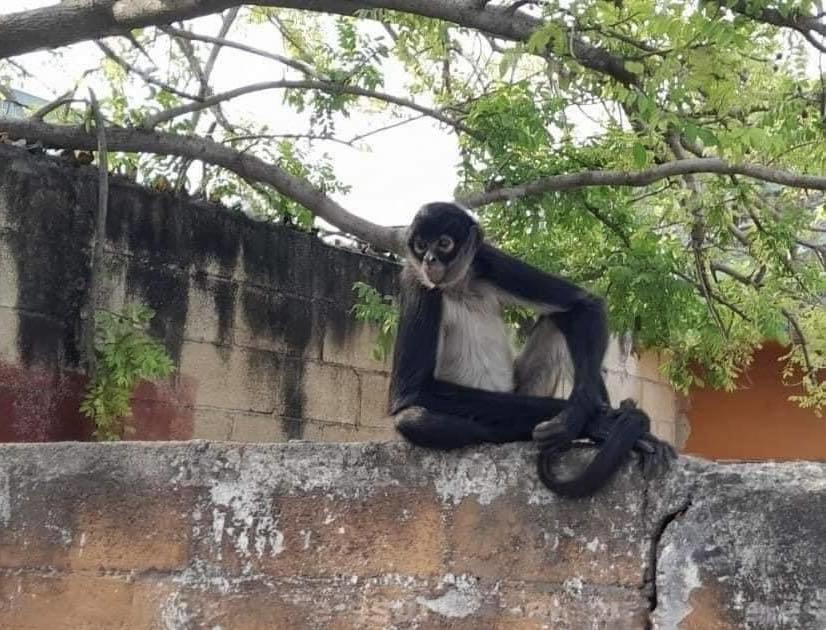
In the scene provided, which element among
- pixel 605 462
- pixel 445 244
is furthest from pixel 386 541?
pixel 445 244

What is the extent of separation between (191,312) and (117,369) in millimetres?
882

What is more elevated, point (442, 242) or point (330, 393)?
point (442, 242)

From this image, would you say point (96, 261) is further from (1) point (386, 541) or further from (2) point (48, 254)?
(1) point (386, 541)

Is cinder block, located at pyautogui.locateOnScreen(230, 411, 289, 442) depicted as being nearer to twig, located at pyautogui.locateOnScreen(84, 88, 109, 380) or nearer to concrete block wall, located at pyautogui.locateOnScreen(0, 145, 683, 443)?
concrete block wall, located at pyautogui.locateOnScreen(0, 145, 683, 443)

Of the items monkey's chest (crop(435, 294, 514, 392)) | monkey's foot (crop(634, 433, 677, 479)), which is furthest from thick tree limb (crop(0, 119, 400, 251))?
monkey's foot (crop(634, 433, 677, 479))

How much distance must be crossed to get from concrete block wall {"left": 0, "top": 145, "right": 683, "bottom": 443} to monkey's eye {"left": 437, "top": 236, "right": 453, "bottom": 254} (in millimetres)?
3356

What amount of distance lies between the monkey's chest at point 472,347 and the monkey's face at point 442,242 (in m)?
0.22

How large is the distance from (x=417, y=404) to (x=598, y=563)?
107 cm

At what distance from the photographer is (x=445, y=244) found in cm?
474

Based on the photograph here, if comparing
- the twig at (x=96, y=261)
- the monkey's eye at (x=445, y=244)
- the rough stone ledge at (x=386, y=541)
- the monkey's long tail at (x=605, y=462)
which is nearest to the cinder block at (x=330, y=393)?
the twig at (x=96, y=261)

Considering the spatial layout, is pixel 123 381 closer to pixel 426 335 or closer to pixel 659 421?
pixel 426 335

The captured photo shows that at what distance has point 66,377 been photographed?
23.7 feet

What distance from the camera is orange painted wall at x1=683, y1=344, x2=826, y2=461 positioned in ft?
39.0

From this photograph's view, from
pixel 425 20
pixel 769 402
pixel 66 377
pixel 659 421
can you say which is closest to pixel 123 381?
pixel 66 377
